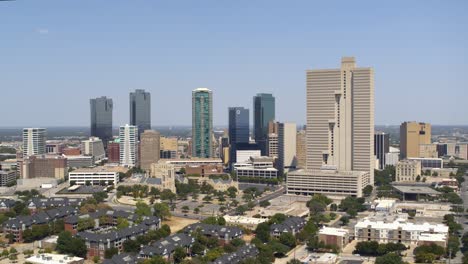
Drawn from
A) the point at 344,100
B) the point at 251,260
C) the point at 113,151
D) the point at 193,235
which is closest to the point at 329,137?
the point at 344,100

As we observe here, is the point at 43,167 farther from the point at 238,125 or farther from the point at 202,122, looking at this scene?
the point at 238,125

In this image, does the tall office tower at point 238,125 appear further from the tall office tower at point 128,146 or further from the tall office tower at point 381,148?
the tall office tower at point 381,148

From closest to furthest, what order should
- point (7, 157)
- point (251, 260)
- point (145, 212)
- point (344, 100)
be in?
point (251, 260) → point (145, 212) → point (344, 100) → point (7, 157)

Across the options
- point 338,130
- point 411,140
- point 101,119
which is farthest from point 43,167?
point 411,140

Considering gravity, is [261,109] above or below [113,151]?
above

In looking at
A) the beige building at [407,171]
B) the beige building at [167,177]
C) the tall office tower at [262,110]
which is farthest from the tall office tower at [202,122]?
the beige building at [407,171]

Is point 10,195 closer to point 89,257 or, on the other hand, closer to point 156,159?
point 156,159
